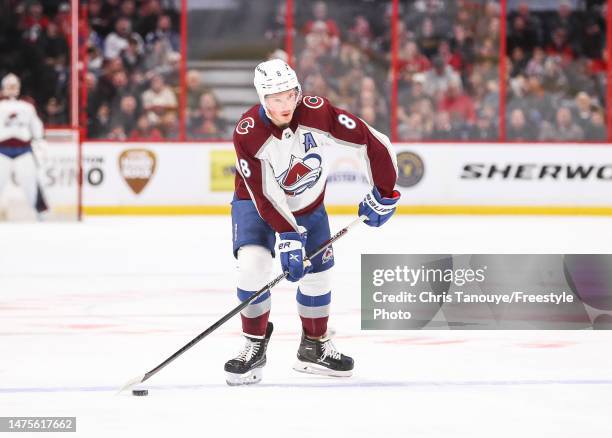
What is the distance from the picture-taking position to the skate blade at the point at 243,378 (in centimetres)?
414

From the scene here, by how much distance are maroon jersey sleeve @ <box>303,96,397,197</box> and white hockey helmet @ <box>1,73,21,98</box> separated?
752 cm

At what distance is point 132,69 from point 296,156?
8.29 metres

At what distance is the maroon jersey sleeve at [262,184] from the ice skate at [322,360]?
477 mm

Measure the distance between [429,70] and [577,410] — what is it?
8.74 meters

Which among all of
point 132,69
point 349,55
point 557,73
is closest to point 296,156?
point 349,55

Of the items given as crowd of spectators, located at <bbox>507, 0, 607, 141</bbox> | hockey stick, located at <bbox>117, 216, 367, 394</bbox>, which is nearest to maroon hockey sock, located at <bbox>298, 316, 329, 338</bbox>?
hockey stick, located at <bbox>117, 216, 367, 394</bbox>

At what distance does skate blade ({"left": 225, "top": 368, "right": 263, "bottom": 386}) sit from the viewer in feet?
13.6

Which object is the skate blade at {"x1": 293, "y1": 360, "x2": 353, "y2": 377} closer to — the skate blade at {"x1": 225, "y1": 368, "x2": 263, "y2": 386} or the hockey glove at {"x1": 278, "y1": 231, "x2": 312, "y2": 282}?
the skate blade at {"x1": 225, "y1": 368, "x2": 263, "y2": 386}

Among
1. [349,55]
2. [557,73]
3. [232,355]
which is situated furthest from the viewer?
[557,73]

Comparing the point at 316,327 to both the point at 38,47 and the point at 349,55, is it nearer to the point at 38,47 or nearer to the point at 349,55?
the point at 349,55

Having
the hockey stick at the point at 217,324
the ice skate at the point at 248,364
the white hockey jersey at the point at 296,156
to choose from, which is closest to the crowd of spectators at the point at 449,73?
the hockey stick at the point at 217,324

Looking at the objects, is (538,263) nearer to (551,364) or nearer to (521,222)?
(551,364)

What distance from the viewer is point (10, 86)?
37.2 feet

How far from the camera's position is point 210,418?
3592 mm
